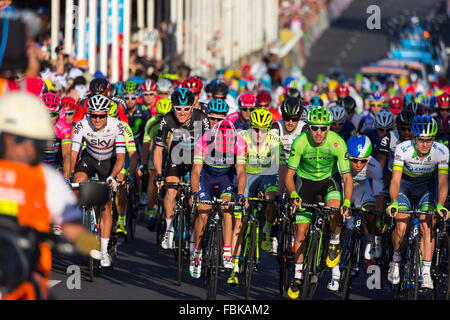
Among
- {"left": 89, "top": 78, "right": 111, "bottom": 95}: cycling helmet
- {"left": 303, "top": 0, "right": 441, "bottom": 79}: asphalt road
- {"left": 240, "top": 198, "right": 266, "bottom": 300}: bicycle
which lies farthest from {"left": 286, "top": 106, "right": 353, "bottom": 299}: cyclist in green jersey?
{"left": 303, "top": 0, "right": 441, "bottom": 79}: asphalt road

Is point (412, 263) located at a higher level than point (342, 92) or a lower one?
lower

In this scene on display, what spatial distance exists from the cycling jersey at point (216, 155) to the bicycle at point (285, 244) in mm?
666

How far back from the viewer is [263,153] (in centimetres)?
1465

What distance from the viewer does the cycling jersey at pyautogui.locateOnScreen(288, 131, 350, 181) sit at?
42.5 feet

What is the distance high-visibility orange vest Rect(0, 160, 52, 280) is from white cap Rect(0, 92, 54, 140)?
205mm

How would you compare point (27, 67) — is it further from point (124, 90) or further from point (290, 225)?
point (124, 90)

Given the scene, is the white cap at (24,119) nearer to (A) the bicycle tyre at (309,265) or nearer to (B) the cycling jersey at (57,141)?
(A) the bicycle tyre at (309,265)

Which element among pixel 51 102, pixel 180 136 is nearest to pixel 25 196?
pixel 51 102

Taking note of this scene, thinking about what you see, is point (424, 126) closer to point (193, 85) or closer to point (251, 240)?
point (251, 240)

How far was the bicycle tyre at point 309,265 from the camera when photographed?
12703 mm

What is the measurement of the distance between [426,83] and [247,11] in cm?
2417

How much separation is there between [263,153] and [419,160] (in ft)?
7.23

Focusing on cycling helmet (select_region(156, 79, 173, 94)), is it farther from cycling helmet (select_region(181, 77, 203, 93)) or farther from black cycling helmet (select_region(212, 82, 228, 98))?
cycling helmet (select_region(181, 77, 203, 93))
